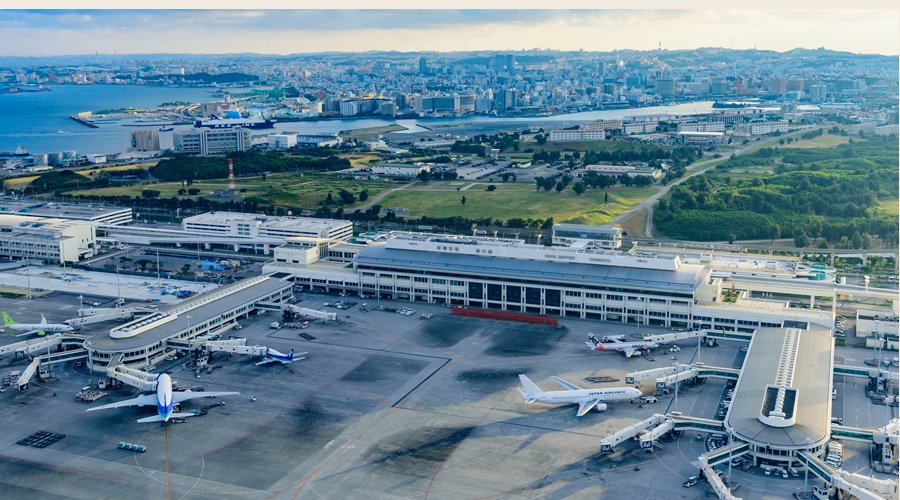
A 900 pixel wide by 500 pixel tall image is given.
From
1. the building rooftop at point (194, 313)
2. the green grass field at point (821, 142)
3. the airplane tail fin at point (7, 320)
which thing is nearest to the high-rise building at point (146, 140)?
the building rooftop at point (194, 313)

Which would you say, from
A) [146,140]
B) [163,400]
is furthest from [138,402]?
[146,140]

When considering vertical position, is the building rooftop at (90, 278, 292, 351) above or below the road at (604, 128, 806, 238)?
below

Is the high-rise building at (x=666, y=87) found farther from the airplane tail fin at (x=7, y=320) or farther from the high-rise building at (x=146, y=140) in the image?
the airplane tail fin at (x=7, y=320)

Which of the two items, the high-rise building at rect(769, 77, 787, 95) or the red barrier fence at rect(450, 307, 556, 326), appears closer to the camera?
the red barrier fence at rect(450, 307, 556, 326)

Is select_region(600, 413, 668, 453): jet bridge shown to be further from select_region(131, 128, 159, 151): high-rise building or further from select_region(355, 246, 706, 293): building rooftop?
select_region(131, 128, 159, 151): high-rise building

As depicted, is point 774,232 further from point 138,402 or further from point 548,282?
point 138,402

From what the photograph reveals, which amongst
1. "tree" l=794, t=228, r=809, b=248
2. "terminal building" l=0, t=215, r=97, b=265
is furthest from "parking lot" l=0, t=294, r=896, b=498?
"tree" l=794, t=228, r=809, b=248
